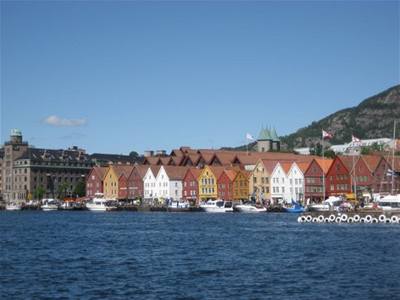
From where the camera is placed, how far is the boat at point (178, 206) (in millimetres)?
151875

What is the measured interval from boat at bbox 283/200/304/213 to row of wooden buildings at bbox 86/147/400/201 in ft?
20.6

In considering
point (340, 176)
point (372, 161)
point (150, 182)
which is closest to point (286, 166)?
point (340, 176)

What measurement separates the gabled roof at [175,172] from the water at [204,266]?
99.3 m

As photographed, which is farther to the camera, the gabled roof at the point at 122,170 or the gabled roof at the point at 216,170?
the gabled roof at the point at 122,170

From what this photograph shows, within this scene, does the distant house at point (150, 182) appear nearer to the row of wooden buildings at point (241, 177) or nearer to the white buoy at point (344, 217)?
the row of wooden buildings at point (241, 177)

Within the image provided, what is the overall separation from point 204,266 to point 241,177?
116 metres

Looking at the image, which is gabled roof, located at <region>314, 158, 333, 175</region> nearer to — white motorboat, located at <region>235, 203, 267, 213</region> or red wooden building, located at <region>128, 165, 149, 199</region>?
white motorboat, located at <region>235, 203, 267, 213</region>

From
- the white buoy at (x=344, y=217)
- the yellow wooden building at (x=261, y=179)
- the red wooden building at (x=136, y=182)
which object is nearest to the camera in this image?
the white buoy at (x=344, y=217)

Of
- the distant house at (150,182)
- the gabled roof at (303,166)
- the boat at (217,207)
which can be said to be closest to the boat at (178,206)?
the boat at (217,207)

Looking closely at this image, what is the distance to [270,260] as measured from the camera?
48656 mm

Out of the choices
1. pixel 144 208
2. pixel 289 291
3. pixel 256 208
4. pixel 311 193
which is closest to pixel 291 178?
pixel 311 193

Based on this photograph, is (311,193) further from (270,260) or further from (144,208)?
(270,260)

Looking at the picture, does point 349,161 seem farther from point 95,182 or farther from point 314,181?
point 95,182

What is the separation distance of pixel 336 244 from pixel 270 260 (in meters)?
13.3
